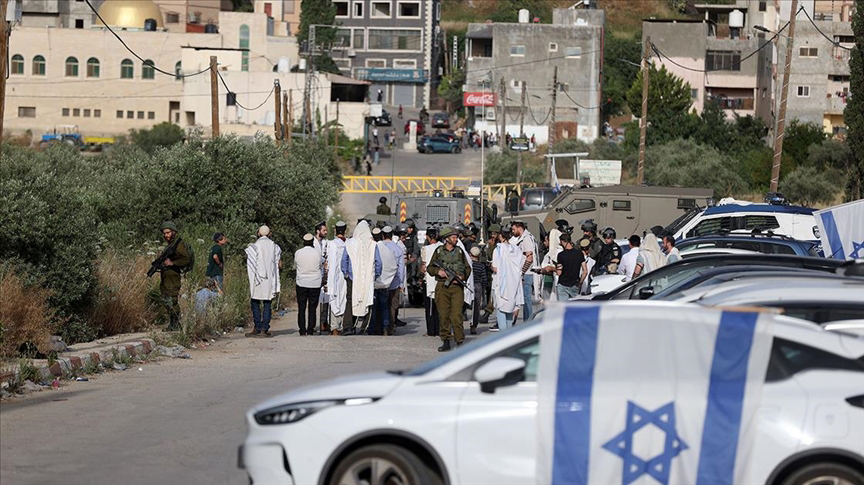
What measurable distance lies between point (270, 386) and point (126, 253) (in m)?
12.2

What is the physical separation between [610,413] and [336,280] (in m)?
13.8

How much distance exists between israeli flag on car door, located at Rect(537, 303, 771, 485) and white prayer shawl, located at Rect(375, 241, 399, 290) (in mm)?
13512

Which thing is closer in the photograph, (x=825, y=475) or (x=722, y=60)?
(x=825, y=475)

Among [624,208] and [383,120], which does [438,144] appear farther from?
[624,208]

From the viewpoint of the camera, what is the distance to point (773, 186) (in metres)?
42.6

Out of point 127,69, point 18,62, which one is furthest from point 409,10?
point 18,62

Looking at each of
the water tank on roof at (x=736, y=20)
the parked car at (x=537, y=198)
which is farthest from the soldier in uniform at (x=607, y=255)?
the water tank on roof at (x=736, y=20)

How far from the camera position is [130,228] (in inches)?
1193

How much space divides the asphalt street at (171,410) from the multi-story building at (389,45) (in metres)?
103

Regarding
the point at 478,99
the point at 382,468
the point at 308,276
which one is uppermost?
the point at 478,99

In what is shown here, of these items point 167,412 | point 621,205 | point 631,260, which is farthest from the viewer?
point 621,205

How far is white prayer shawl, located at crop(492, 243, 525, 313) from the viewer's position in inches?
821

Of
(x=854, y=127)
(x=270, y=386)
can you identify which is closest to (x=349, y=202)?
(x=854, y=127)

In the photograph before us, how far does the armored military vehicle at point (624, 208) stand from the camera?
38.0 metres
